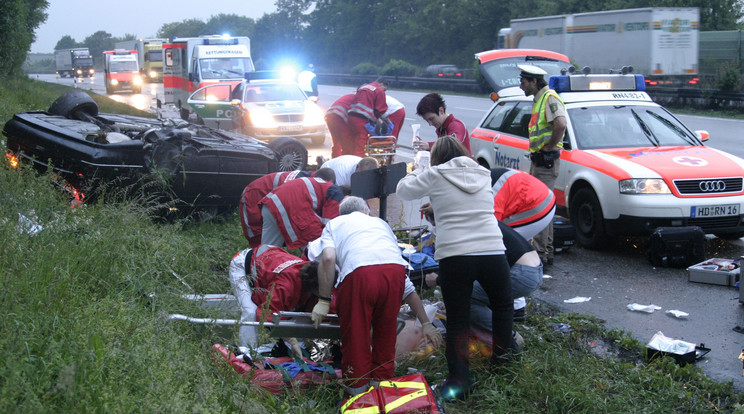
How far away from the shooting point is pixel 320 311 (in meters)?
4.71

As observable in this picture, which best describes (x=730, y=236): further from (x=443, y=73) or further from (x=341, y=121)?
(x=443, y=73)

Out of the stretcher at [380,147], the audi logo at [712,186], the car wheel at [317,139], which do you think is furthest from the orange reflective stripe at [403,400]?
the car wheel at [317,139]

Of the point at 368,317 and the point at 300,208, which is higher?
the point at 300,208

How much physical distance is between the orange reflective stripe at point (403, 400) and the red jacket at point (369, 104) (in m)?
6.82

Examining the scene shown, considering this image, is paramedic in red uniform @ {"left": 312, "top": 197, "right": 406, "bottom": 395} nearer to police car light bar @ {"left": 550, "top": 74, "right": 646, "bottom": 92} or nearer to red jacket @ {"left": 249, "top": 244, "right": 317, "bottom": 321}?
red jacket @ {"left": 249, "top": 244, "right": 317, "bottom": 321}

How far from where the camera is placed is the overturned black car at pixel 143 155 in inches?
318

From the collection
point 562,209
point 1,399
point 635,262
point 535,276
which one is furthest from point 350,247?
point 562,209

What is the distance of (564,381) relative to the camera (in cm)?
454

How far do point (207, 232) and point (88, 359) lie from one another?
5.10 metres

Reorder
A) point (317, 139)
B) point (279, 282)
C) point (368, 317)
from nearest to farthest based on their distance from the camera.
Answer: point (368, 317)
point (279, 282)
point (317, 139)

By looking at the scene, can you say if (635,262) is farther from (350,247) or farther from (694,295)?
(350,247)

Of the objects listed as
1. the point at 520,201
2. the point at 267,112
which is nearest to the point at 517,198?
the point at 520,201

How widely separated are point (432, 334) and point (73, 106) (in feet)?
23.0

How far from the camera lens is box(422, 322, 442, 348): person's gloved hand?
16.6 ft
